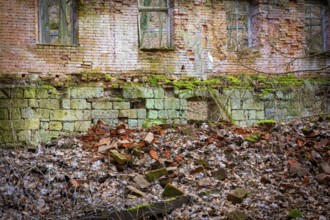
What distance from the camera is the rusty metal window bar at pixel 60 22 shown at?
10797 mm

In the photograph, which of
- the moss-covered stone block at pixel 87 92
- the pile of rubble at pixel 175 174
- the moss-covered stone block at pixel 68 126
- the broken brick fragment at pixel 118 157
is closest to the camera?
the pile of rubble at pixel 175 174

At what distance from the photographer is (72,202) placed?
21.0 ft

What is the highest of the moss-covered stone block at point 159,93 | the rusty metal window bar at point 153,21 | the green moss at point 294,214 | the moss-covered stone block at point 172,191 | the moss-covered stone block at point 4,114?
the rusty metal window bar at point 153,21

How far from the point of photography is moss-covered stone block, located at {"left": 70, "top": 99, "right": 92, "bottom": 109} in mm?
10182

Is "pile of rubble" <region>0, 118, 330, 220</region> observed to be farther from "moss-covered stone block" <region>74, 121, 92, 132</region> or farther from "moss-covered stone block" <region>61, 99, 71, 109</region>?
"moss-covered stone block" <region>61, 99, 71, 109</region>

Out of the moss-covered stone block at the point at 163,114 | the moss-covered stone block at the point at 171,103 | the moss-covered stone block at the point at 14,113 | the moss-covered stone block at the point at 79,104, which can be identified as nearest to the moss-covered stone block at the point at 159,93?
the moss-covered stone block at the point at 171,103

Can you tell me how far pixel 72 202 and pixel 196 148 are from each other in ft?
10.2

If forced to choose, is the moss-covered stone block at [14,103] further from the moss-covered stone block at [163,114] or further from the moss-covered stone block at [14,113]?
the moss-covered stone block at [163,114]

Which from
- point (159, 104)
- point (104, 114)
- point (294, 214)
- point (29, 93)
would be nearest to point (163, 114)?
point (159, 104)

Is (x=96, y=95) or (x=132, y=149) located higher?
(x=96, y=95)

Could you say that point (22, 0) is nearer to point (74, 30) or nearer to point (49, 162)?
point (74, 30)

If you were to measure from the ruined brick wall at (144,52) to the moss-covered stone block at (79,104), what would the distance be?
0.75 m

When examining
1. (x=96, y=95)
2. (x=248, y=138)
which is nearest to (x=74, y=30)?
(x=96, y=95)

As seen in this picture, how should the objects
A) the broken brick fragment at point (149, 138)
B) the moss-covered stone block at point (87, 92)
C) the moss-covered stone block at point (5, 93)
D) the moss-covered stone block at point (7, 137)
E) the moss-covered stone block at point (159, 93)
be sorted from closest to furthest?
the broken brick fragment at point (149, 138), the moss-covered stone block at point (7, 137), the moss-covered stone block at point (5, 93), the moss-covered stone block at point (87, 92), the moss-covered stone block at point (159, 93)
